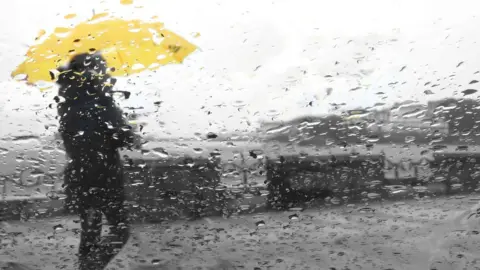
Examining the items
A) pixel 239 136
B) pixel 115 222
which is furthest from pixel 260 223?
pixel 115 222

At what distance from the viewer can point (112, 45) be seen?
8.75 feet

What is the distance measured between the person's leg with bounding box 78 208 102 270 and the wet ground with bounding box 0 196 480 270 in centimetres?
4

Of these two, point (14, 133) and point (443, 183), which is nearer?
point (14, 133)

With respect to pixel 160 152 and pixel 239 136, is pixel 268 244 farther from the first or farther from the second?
pixel 160 152

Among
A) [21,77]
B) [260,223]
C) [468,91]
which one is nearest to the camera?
[21,77]

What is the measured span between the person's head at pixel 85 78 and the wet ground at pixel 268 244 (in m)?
0.68

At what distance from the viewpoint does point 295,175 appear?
9.22 ft

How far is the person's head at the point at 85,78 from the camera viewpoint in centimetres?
266

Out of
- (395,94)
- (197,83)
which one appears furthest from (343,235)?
(197,83)

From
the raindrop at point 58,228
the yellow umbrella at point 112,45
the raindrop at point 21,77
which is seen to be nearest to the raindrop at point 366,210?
the yellow umbrella at point 112,45

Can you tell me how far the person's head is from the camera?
2664mm

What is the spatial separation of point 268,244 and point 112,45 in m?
1.34

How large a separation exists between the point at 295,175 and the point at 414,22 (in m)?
1.05

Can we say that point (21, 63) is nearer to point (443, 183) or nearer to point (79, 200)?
point (79, 200)
